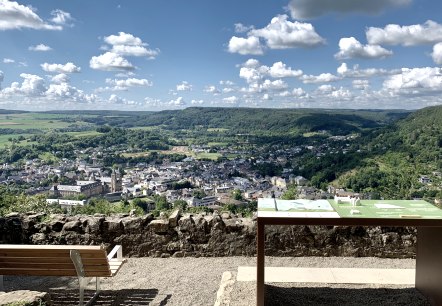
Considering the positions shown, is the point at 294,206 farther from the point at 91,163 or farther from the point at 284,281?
the point at 91,163

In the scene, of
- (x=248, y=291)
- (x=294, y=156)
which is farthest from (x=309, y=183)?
(x=248, y=291)

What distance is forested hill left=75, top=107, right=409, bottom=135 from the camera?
204 feet

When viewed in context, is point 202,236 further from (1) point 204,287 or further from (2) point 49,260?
(2) point 49,260

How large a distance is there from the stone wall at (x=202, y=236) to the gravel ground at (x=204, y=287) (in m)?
0.15

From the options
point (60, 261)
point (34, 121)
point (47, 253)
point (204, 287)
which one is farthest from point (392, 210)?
point (34, 121)

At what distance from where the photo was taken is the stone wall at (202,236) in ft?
20.1

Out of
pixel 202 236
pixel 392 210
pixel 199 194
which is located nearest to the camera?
pixel 392 210

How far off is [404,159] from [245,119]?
47931 mm

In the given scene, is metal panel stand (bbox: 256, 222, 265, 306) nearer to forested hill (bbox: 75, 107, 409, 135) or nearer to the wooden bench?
the wooden bench

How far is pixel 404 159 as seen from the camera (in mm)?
25625

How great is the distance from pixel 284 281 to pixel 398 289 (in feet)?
4.15

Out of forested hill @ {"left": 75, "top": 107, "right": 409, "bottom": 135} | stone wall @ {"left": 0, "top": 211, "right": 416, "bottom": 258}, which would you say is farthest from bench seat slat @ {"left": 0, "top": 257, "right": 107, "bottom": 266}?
forested hill @ {"left": 75, "top": 107, "right": 409, "bottom": 135}

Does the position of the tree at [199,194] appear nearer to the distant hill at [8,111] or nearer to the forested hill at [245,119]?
the forested hill at [245,119]

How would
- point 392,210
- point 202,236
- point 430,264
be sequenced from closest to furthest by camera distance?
point 392,210, point 430,264, point 202,236
